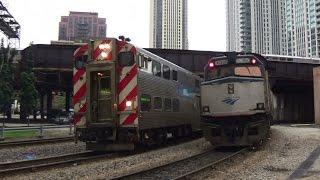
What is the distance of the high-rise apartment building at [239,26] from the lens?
14512cm

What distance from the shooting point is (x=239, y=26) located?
497 feet

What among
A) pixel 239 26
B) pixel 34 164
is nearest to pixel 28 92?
pixel 34 164

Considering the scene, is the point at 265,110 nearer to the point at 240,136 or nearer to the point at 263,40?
the point at 240,136

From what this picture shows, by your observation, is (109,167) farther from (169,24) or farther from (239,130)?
Answer: (169,24)

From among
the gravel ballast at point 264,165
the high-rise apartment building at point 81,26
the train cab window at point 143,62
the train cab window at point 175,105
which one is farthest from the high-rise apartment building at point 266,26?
the train cab window at point 143,62

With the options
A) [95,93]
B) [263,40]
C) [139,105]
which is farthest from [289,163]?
[263,40]

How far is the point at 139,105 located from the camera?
609 inches

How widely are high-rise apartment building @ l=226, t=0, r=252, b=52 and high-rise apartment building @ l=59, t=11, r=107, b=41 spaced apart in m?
43.7

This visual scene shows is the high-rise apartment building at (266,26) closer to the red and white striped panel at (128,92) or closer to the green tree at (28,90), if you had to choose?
the green tree at (28,90)

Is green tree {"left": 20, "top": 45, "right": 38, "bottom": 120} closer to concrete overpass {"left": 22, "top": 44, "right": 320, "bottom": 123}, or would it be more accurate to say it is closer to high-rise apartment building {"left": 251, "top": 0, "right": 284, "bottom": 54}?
concrete overpass {"left": 22, "top": 44, "right": 320, "bottom": 123}

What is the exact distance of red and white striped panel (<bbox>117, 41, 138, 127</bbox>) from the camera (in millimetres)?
15156

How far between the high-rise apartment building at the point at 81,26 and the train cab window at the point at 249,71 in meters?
137

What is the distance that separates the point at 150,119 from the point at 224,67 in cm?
360

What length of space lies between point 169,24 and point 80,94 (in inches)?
5620
